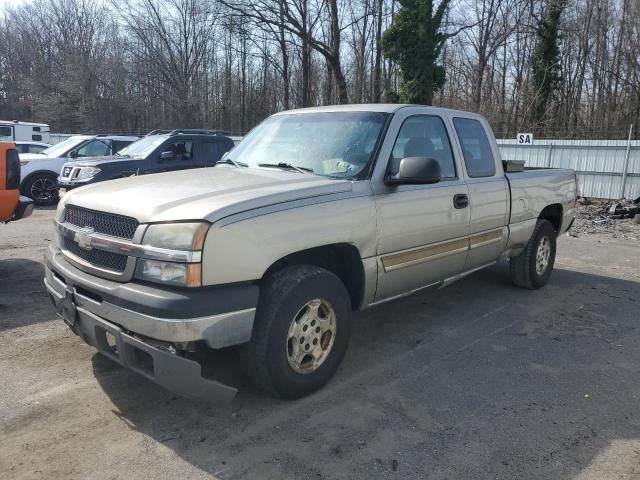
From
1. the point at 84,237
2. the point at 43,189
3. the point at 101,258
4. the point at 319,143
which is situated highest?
the point at 319,143

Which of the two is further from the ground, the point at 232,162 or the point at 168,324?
the point at 232,162

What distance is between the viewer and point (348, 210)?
362 cm

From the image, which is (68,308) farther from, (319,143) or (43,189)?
(43,189)

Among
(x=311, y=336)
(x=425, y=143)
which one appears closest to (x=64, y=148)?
(x=425, y=143)

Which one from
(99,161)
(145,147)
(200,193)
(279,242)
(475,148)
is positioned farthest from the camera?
(145,147)

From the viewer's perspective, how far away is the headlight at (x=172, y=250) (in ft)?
9.34

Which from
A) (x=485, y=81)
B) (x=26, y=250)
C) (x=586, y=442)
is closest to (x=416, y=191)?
(x=586, y=442)

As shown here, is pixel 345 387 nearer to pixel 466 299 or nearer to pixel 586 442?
pixel 586 442

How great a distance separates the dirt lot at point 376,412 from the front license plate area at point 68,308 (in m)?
0.57

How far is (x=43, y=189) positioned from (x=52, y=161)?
0.77 meters

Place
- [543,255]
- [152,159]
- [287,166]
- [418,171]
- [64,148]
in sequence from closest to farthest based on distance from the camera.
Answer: [418,171], [287,166], [543,255], [152,159], [64,148]

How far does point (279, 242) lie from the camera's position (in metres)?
3.18

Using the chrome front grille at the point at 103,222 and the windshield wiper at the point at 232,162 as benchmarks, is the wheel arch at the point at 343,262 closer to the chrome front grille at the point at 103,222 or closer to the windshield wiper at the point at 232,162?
the chrome front grille at the point at 103,222

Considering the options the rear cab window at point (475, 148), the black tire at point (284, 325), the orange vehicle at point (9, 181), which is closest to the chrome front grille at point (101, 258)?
the black tire at point (284, 325)
